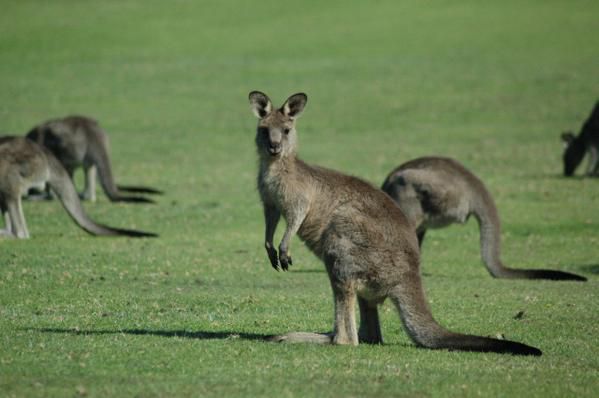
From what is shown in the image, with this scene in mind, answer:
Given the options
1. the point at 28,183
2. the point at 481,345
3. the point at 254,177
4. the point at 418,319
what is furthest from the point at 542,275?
the point at 254,177

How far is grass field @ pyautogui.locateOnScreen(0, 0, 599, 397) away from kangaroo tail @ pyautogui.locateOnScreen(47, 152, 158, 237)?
209 millimetres

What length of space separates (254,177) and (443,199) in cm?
858

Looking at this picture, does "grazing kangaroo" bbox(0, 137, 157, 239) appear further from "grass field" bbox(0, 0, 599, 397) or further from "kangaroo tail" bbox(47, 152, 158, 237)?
"grass field" bbox(0, 0, 599, 397)

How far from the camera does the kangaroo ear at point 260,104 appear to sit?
8219 mm

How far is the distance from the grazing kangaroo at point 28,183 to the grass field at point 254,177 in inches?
13.2

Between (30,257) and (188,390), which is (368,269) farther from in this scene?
(30,257)

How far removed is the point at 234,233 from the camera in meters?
14.9

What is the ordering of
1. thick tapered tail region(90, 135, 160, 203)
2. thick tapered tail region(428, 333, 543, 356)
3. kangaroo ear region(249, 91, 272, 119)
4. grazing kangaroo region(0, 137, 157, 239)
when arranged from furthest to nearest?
thick tapered tail region(90, 135, 160, 203) < grazing kangaroo region(0, 137, 157, 239) < kangaroo ear region(249, 91, 272, 119) < thick tapered tail region(428, 333, 543, 356)

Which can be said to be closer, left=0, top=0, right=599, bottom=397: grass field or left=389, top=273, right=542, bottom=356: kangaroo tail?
left=0, top=0, right=599, bottom=397: grass field

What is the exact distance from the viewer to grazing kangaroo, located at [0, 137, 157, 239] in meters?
13.0

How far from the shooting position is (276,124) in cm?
817

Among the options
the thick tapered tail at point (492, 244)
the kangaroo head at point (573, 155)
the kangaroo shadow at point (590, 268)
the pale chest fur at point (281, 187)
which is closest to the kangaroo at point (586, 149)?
the kangaroo head at point (573, 155)

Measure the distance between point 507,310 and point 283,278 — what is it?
2915 mm

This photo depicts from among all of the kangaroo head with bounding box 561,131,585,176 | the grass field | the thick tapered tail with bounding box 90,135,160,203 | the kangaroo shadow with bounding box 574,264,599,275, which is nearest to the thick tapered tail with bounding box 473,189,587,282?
Answer: the grass field
